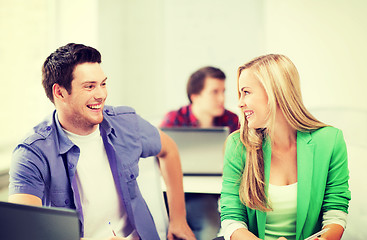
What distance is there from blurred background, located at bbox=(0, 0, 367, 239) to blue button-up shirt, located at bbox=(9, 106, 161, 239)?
2.68ft

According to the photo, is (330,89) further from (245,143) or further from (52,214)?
(52,214)

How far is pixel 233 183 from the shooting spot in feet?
4.66

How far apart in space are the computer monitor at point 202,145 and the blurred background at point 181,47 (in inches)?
25.3

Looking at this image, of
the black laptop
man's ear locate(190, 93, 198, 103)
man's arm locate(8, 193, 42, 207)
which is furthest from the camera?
man's ear locate(190, 93, 198, 103)

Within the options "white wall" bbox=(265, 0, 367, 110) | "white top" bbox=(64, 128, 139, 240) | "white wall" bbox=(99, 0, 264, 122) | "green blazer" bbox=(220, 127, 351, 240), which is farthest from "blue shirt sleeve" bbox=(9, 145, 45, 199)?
"white wall" bbox=(99, 0, 264, 122)

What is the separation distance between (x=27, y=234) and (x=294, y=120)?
870 millimetres

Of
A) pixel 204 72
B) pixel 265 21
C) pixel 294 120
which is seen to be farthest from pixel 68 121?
pixel 265 21

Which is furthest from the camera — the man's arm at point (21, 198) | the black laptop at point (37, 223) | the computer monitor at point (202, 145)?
the computer monitor at point (202, 145)

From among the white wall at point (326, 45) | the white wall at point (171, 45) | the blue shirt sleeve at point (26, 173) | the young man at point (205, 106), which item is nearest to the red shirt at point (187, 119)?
the young man at point (205, 106)

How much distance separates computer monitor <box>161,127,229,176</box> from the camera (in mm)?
2148

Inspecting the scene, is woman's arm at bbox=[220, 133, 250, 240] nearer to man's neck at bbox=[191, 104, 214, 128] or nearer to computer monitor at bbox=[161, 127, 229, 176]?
computer monitor at bbox=[161, 127, 229, 176]

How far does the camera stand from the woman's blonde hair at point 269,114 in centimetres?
132

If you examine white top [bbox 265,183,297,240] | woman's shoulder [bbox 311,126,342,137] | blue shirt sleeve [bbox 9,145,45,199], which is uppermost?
woman's shoulder [bbox 311,126,342,137]

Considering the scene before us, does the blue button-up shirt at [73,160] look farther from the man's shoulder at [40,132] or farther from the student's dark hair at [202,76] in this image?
the student's dark hair at [202,76]
